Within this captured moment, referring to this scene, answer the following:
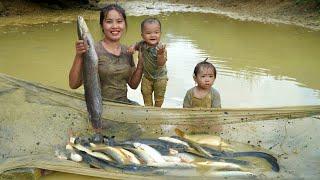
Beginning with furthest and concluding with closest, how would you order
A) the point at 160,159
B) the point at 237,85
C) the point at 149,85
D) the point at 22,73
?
the point at 22,73, the point at 237,85, the point at 149,85, the point at 160,159

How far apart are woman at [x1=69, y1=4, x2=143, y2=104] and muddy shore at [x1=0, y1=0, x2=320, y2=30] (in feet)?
30.8

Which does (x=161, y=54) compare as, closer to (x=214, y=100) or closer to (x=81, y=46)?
(x=214, y=100)

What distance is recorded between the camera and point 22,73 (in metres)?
8.34

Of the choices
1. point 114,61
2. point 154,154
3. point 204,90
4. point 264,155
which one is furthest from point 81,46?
point 264,155

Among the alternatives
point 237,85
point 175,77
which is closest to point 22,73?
point 175,77

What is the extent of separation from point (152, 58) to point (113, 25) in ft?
2.12

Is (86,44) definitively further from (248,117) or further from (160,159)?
(248,117)

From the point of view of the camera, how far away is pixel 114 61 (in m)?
4.37

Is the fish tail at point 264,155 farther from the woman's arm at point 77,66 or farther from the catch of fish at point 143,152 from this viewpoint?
the woman's arm at point 77,66

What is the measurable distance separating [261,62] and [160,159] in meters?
6.19

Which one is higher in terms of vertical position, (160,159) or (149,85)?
(149,85)

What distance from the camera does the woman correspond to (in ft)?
13.8

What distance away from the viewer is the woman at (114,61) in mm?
4203

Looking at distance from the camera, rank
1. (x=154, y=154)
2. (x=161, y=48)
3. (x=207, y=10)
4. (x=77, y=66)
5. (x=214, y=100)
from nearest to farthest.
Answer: (x=154, y=154)
(x=77, y=66)
(x=161, y=48)
(x=214, y=100)
(x=207, y=10)
